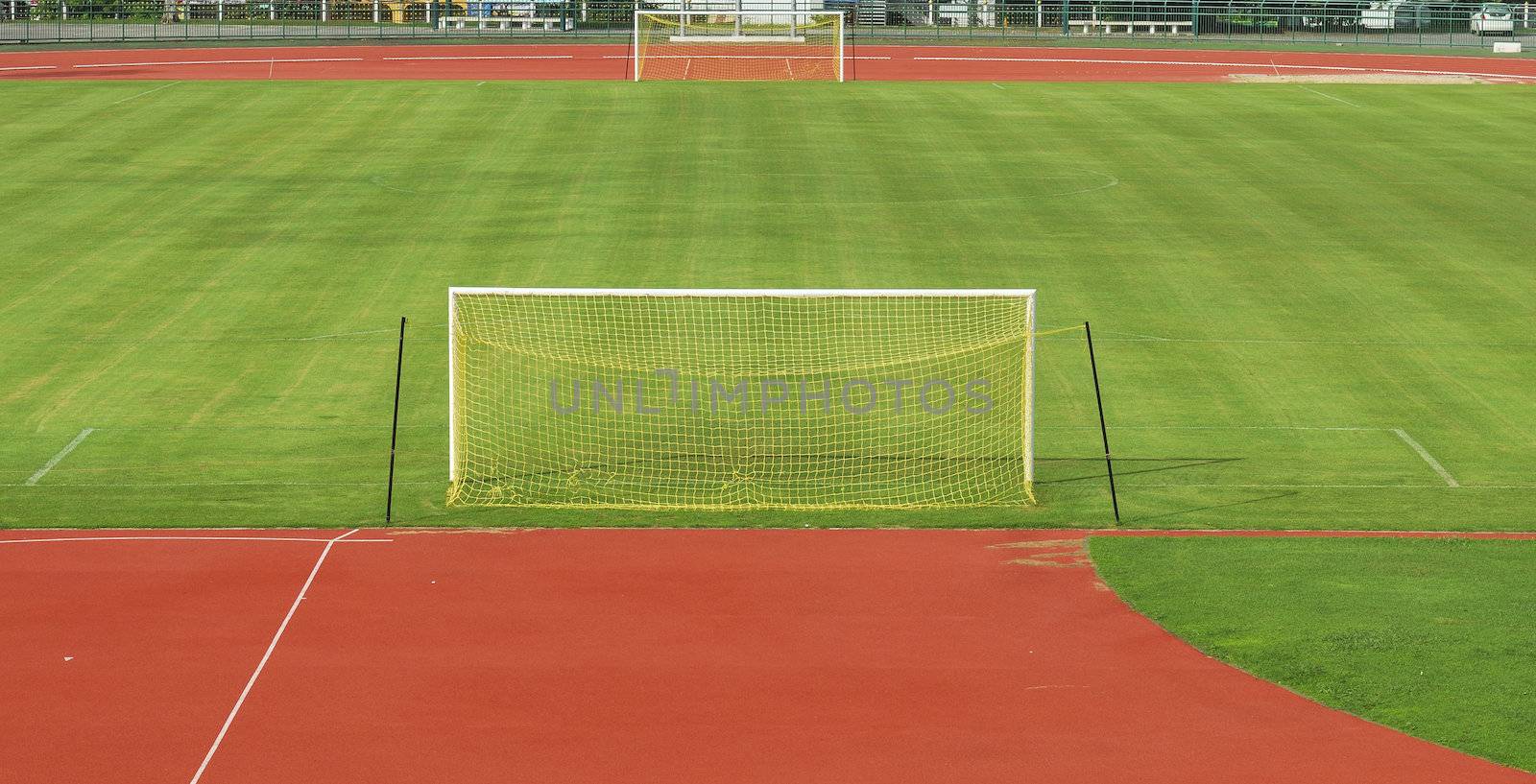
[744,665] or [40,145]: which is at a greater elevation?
[40,145]

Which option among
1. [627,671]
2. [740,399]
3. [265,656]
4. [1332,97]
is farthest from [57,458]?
[1332,97]

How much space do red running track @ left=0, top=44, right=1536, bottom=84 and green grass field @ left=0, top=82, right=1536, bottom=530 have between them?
168 inches

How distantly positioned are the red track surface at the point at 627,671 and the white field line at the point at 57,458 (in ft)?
7.97

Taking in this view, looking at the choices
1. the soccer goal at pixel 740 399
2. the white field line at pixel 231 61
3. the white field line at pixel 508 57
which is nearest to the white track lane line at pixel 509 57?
the white field line at pixel 508 57

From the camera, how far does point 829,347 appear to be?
2484 centimetres

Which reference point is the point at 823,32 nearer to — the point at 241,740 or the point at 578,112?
the point at 578,112

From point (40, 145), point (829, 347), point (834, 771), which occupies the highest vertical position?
point (40, 145)

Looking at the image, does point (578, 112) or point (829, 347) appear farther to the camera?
point (578, 112)

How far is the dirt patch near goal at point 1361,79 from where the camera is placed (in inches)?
1827

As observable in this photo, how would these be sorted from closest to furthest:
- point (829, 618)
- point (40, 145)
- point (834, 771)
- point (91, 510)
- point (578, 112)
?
point (834, 771) < point (829, 618) < point (91, 510) < point (40, 145) < point (578, 112)

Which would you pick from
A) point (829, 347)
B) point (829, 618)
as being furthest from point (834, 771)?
point (829, 347)

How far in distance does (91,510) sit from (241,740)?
671 cm

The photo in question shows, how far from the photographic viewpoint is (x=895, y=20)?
61594 millimetres

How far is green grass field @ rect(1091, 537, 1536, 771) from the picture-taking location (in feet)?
44.2
